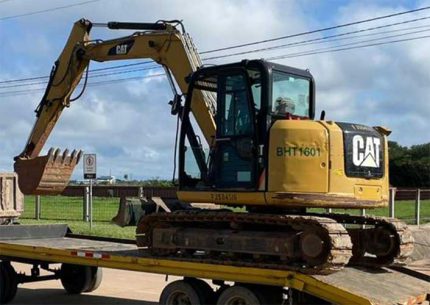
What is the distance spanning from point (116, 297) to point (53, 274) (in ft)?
3.89

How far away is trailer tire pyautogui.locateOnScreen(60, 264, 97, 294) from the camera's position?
12.6 m

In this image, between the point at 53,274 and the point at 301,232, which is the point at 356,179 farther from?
the point at 53,274

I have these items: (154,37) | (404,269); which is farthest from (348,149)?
(154,37)

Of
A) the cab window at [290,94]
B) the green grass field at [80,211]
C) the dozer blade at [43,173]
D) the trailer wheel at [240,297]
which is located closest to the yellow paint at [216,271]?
the trailer wheel at [240,297]

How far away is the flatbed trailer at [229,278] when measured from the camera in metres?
8.17

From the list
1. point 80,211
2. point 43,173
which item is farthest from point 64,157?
point 80,211

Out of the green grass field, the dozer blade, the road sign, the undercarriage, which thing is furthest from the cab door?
the green grass field

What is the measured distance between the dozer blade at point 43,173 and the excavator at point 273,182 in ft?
16.8

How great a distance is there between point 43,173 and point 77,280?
3.34 m

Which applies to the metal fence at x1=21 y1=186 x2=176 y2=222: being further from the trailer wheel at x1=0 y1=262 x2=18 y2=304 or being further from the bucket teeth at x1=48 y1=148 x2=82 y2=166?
the trailer wheel at x1=0 y1=262 x2=18 y2=304

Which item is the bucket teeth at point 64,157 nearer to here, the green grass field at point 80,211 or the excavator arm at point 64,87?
the excavator arm at point 64,87

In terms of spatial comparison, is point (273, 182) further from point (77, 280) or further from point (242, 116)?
point (77, 280)

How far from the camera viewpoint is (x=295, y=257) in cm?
863

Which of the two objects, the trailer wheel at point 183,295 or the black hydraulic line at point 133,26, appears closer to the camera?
the trailer wheel at point 183,295
